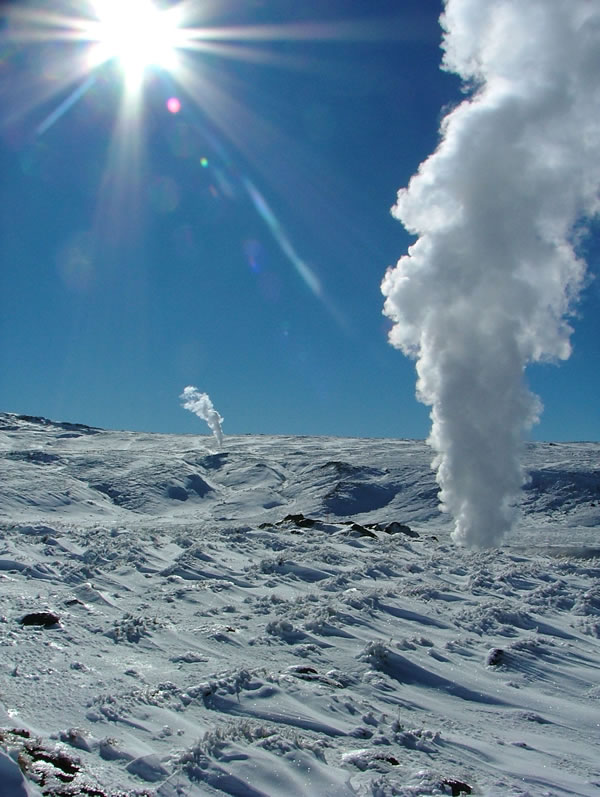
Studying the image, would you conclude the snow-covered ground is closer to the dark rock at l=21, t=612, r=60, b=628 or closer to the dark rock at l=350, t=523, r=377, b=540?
the dark rock at l=21, t=612, r=60, b=628

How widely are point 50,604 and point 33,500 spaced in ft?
154

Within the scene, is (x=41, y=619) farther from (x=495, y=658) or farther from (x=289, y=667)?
(x=495, y=658)

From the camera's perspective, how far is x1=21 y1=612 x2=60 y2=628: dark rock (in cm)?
913

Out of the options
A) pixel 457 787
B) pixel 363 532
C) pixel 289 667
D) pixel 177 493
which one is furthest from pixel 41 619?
pixel 177 493

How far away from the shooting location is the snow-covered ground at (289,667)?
541 cm

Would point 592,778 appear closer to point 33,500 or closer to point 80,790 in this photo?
point 80,790

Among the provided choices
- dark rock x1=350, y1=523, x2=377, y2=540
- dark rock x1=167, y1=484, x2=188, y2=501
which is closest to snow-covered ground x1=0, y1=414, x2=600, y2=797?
dark rock x1=350, y1=523, x2=377, y2=540

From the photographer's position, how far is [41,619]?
9.23m

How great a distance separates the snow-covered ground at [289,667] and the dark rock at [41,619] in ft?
0.10

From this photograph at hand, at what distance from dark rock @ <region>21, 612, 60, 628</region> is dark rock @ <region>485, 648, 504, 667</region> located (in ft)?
23.2

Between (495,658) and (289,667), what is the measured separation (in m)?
3.40

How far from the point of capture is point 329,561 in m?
15.8

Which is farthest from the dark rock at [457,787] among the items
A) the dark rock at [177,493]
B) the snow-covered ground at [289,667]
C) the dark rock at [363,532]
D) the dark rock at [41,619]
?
the dark rock at [177,493]

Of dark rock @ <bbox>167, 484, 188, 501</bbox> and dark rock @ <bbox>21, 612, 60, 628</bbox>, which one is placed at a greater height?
dark rock @ <bbox>167, 484, 188, 501</bbox>
